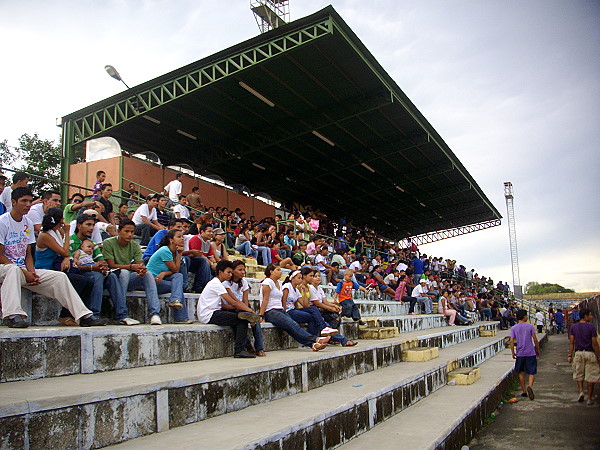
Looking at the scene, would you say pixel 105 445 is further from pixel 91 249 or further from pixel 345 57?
pixel 345 57

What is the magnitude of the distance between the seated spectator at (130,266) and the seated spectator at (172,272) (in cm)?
24

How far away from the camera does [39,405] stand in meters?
2.43

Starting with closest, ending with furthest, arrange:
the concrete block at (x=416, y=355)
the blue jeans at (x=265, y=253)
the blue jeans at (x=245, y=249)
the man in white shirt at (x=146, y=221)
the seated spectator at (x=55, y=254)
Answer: the seated spectator at (x=55, y=254) → the concrete block at (x=416, y=355) → the man in white shirt at (x=146, y=221) → the blue jeans at (x=245, y=249) → the blue jeans at (x=265, y=253)

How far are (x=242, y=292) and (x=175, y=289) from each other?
0.76 meters

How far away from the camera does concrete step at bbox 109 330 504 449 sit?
281 cm

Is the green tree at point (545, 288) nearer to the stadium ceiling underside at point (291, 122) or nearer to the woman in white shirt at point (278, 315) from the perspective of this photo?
the stadium ceiling underside at point (291, 122)

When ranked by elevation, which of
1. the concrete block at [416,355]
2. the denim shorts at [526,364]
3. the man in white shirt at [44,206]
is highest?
the man in white shirt at [44,206]

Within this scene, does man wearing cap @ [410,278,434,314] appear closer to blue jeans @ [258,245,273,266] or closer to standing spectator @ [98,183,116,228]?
blue jeans @ [258,245,273,266]

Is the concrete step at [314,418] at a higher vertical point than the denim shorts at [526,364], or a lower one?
higher

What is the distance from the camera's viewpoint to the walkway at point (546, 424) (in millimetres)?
5223

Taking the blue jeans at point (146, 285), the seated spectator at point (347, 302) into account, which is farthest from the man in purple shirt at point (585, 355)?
the blue jeans at point (146, 285)

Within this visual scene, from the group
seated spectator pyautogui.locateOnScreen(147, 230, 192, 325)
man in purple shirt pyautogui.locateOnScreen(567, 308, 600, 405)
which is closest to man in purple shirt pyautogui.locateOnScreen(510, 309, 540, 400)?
man in purple shirt pyautogui.locateOnScreen(567, 308, 600, 405)

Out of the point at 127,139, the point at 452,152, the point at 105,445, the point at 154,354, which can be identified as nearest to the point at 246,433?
the point at 105,445

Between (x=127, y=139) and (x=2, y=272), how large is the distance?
13.2 meters
